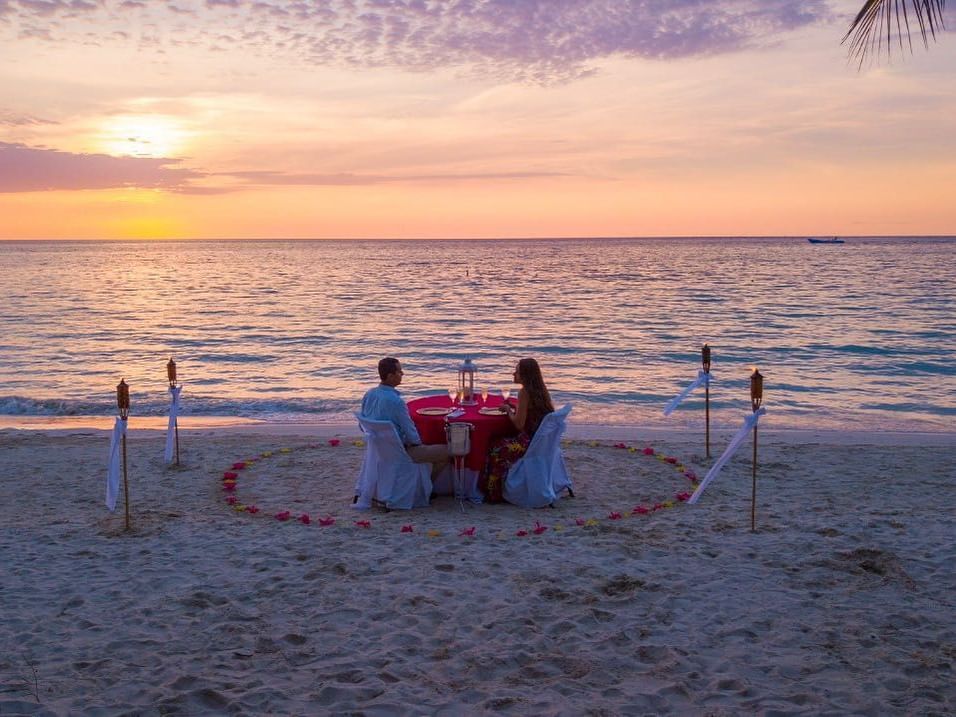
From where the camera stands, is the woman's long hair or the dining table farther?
the dining table

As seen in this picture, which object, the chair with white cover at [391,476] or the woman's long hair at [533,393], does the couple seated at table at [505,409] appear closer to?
the woman's long hair at [533,393]

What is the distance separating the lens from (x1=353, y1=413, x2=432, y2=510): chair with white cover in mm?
7680

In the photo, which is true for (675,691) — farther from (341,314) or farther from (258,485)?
(341,314)

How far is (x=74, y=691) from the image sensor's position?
4.27 metres

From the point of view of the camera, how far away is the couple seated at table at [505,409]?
7.58 metres

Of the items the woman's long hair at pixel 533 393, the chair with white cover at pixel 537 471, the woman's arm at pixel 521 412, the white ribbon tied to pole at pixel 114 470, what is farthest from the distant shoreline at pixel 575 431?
the white ribbon tied to pole at pixel 114 470

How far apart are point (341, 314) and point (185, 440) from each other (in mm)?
23526

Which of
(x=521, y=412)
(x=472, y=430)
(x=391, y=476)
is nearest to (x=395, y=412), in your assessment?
(x=391, y=476)

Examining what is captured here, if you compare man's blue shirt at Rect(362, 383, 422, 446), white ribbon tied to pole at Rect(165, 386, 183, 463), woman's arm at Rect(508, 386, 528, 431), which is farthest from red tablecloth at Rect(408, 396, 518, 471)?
white ribbon tied to pole at Rect(165, 386, 183, 463)

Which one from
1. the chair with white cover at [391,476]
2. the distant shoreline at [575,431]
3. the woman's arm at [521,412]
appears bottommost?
the distant shoreline at [575,431]

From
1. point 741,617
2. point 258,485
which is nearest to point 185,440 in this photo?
point 258,485

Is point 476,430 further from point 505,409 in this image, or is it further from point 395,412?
point 395,412

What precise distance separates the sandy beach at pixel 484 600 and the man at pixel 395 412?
578mm

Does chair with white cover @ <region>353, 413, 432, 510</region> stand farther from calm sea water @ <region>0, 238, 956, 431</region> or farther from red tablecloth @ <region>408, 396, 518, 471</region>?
calm sea water @ <region>0, 238, 956, 431</region>
